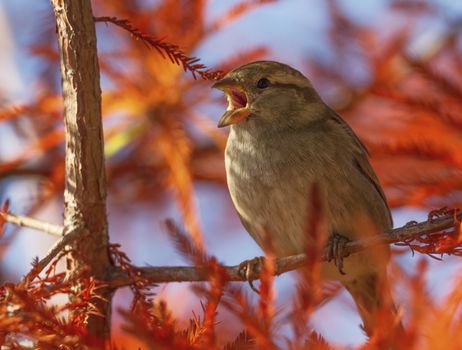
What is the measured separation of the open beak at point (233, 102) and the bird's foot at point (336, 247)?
0.75 m

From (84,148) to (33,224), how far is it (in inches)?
16.8

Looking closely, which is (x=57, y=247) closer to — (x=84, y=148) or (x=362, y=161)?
(x=84, y=148)

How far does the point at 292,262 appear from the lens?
9.00ft

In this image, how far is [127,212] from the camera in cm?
552

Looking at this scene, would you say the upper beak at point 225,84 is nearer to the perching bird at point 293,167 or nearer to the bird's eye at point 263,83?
the perching bird at point 293,167

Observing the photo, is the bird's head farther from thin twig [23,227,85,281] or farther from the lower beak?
thin twig [23,227,85,281]

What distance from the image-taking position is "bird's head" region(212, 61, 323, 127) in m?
3.76

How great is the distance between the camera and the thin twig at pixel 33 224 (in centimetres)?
277

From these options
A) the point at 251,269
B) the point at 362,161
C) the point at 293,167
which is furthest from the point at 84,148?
the point at 362,161

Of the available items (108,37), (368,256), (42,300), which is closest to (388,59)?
(368,256)

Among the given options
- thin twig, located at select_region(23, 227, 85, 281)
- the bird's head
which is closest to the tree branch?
thin twig, located at select_region(23, 227, 85, 281)

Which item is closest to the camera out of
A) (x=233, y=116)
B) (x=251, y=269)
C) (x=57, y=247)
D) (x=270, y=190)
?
(x=57, y=247)

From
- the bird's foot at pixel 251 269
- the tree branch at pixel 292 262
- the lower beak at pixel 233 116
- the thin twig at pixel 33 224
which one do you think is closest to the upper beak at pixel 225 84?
the lower beak at pixel 233 116

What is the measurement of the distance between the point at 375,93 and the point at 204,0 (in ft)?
3.48
